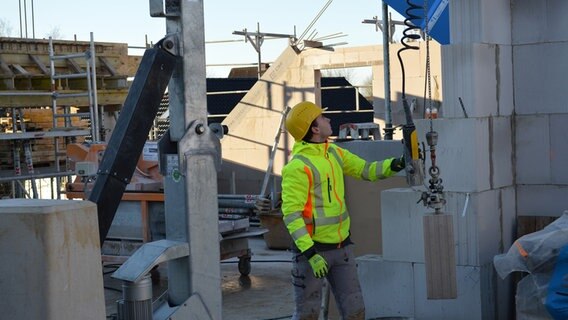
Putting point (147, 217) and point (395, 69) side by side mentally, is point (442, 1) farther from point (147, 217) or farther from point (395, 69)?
point (395, 69)

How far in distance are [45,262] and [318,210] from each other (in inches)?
90.4

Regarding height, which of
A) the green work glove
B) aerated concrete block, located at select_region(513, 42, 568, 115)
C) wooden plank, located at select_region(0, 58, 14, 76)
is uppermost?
wooden plank, located at select_region(0, 58, 14, 76)

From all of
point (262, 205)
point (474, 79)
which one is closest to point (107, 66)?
point (262, 205)

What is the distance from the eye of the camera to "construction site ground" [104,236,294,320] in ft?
33.3

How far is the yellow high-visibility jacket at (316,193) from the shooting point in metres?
6.69

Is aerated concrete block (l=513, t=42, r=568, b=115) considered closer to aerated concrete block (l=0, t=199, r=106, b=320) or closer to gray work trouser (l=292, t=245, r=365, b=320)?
gray work trouser (l=292, t=245, r=365, b=320)

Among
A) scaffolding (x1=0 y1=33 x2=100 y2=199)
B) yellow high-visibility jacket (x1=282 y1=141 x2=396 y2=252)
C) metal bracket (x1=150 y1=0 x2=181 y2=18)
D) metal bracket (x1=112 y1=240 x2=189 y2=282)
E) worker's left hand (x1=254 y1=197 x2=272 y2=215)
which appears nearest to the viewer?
metal bracket (x1=112 y1=240 x2=189 y2=282)

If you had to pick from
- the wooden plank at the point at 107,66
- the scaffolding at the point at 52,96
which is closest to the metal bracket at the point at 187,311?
the scaffolding at the point at 52,96

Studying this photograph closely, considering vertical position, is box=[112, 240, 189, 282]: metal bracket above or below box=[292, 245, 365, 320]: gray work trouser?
above

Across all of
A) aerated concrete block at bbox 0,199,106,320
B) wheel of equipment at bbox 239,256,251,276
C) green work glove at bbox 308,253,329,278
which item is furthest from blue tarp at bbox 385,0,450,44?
wheel of equipment at bbox 239,256,251,276

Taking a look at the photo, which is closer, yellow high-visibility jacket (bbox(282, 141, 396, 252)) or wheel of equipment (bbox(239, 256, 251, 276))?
yellow high-visibility jacket (bbox(282, 141, 396, 252))

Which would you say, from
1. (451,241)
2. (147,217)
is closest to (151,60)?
(451,241)

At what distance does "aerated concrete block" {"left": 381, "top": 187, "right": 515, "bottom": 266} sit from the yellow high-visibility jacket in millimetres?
906

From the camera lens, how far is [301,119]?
6855 mm
